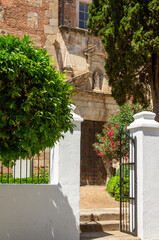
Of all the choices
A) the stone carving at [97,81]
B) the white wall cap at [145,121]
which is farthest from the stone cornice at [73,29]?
the white wall cap at [145,121]

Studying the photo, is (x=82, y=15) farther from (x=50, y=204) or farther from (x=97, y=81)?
(x=50, y=204)

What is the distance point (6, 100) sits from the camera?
15.2 feet

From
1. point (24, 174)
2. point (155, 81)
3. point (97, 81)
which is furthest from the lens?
point (97, 81)

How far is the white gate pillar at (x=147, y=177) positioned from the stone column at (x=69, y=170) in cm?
117

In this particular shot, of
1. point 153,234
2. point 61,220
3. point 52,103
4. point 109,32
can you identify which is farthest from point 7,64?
point 109,32

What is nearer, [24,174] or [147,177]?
[147,177]

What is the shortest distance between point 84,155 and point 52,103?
393 inches

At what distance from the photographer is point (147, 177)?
6.45 meters

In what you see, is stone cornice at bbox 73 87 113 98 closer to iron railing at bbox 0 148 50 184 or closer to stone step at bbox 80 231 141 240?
iron railing at bbox 0 148 50 184

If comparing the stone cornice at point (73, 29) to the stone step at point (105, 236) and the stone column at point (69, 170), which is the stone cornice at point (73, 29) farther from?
the stone step at point (105, 236)

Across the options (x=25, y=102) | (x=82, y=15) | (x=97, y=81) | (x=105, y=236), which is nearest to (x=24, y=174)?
(x=105, y=236)

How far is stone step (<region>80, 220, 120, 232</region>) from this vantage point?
21.7ft

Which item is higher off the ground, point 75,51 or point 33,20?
point 33,20

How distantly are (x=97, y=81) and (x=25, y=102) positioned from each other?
10893mm
